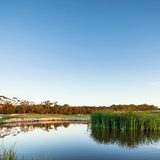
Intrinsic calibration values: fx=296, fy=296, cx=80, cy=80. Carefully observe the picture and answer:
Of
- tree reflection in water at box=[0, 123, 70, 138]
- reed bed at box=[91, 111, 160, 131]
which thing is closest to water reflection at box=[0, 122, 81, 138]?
tree reflection in water at box=[0, 123, 70, 138]

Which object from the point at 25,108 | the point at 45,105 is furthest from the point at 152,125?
the point at 45,105

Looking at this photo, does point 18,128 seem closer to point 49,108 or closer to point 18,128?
point 18,128

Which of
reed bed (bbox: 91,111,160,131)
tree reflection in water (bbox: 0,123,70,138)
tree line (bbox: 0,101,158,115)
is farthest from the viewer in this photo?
tree line (bbox: 0,101,158,115)

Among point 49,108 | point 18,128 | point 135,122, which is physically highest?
point 49,108

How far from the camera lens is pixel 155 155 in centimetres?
1762

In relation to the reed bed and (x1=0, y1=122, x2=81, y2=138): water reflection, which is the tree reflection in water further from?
the reed bed

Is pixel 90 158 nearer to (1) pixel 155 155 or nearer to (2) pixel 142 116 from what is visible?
(1) pixel 155 155

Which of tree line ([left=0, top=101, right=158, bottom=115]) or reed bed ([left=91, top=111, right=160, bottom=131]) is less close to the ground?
tree line ([left=0, top=101, right=158, bottom=115])

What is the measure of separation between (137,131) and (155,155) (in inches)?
473

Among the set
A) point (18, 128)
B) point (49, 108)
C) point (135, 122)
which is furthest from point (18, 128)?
point (49, 108)

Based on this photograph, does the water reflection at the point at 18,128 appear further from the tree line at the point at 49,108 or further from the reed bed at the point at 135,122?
the tree line at the point at 49,108

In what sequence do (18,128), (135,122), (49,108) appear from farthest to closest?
1. (49,108)
2. (18,128)
3. (135,122)

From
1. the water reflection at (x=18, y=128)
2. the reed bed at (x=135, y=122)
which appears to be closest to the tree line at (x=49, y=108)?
the water reflection at (x=18, y=128)

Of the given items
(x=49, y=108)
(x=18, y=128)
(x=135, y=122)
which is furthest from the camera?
(x=49, y=108)
